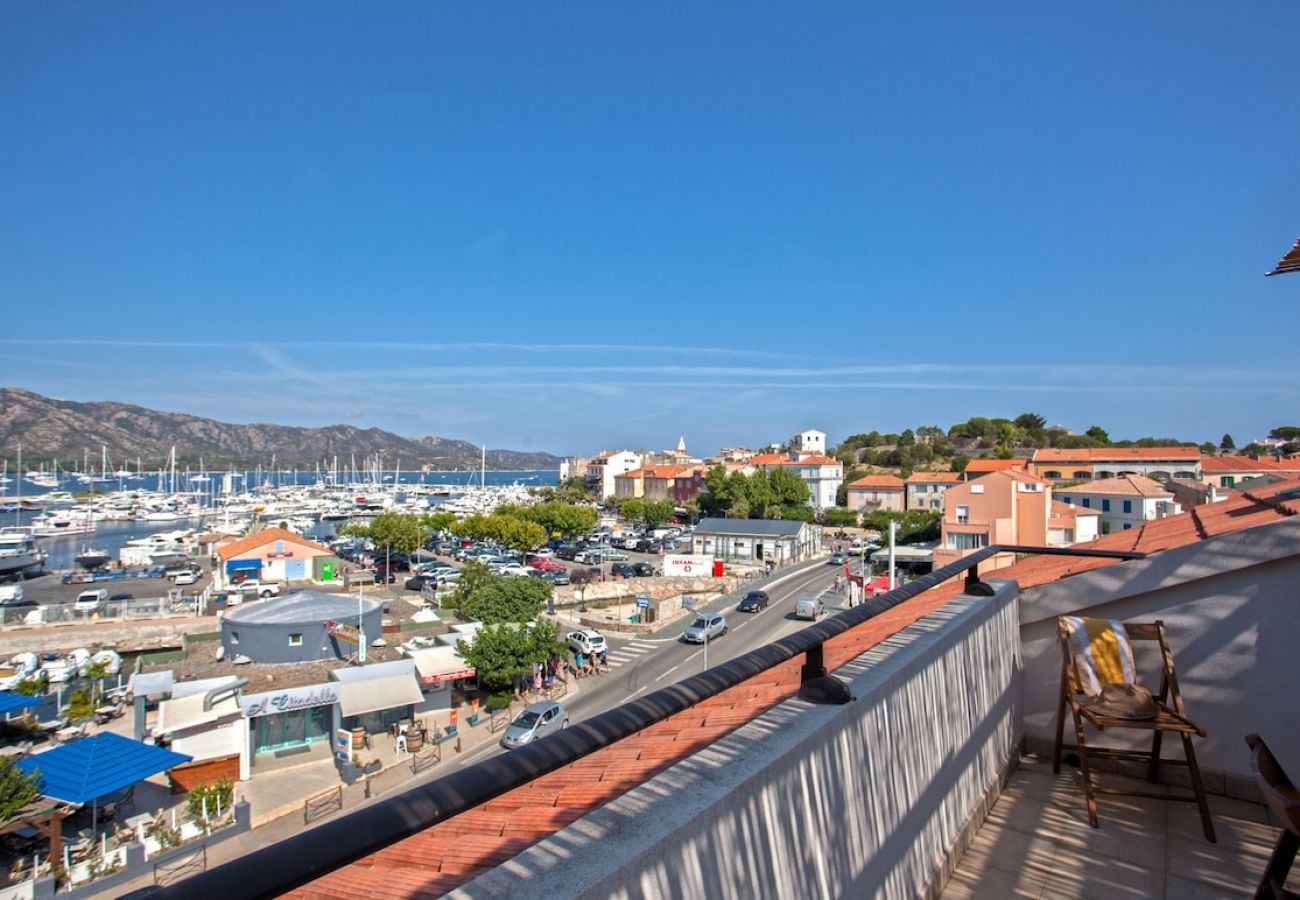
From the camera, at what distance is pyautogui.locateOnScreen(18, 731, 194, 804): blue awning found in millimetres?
12453

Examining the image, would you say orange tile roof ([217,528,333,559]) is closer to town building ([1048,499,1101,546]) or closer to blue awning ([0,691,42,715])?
blue awning ([0,691,42,715])

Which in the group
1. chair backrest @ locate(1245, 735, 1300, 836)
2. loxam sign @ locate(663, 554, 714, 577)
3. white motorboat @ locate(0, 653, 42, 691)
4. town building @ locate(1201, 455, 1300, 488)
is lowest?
white motorboat @ locate(0, 653, 42, 691)

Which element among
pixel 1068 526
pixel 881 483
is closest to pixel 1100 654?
pixel 1068 526

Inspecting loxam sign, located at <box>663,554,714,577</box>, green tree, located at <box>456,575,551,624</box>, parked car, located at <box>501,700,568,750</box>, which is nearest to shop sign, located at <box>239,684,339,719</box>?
parked car, located at <box>501,700,568,750</box>

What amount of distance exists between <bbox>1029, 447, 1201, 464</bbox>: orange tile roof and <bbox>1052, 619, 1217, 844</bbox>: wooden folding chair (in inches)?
2923

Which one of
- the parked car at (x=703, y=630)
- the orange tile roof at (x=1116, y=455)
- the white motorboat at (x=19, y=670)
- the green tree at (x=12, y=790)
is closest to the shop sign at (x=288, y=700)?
the green tree at (x=12, y=790)

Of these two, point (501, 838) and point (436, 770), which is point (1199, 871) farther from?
point (436, 770)

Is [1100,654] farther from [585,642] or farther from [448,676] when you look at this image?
[585,642]

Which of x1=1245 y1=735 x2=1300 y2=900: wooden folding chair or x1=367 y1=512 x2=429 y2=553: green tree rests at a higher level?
x1=1245 y1=735 x2=1300 y2=900: wooden folding chair

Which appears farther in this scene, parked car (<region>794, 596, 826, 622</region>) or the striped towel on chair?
parked car (<region>794, 596, 826, 622</region>)

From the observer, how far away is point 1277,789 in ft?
7.57

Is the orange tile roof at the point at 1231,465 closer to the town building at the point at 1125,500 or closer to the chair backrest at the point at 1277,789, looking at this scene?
the town building at the point at 1125,500

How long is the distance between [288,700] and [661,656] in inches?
494

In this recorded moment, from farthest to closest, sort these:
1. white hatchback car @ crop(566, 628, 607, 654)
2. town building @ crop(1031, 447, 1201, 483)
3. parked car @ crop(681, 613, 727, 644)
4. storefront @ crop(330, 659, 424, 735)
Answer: town building @ crop(1031, 447, 1201, 483), parked car @ crop(681, 613, 727, 644), white hatchback car @ crop(566, 628, 607, 654), storefront @ crop(330, 659, 424, 735)
